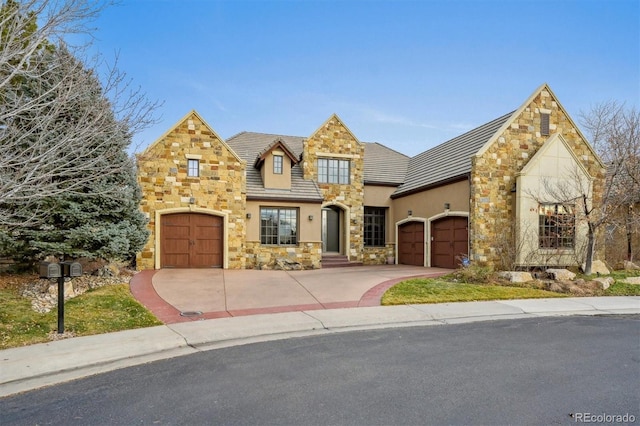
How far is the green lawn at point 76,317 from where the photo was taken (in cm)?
694

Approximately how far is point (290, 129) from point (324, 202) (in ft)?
23.4

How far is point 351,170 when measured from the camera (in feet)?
67.6

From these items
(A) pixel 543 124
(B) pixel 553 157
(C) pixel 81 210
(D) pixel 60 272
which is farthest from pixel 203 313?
(A) pixel 543 124

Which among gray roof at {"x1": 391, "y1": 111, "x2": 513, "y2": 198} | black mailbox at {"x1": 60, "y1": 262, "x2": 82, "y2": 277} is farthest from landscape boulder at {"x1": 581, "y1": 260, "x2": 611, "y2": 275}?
black mailbox at {"x1": 60, "y1": 262, "x2": 82, "y2": 277}

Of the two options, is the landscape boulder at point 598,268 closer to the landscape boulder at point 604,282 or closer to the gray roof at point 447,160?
the landscape boulder at point 604,282

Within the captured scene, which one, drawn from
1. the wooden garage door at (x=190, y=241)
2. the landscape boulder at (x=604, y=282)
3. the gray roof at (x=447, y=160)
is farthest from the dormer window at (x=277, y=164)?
the landscape boulder at (x=604, y=282)

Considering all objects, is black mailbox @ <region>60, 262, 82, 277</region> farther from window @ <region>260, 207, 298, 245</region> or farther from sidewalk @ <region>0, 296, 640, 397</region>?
window @ <region>260, 207, 298, 245</region>

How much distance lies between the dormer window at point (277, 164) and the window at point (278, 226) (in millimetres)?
1734

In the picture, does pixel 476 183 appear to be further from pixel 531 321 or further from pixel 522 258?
pixel 531 321

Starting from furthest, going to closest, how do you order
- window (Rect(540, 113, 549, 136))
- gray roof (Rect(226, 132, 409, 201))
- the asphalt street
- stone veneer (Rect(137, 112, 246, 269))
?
Answer: 1. gray roof (Rect(226, 132, 409, 201))
2. window (Rect(540, 113, 549, 136))
3. stone veneer (Rect(137, 112, 246, 269))
4. the asphalt street

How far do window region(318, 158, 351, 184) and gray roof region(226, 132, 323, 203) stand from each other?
3.13ft

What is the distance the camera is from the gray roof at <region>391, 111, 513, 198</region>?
17.3 meters

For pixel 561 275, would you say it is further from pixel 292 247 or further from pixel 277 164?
pixel 277 164

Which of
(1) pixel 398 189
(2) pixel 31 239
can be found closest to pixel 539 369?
(2) pixel 31 239
